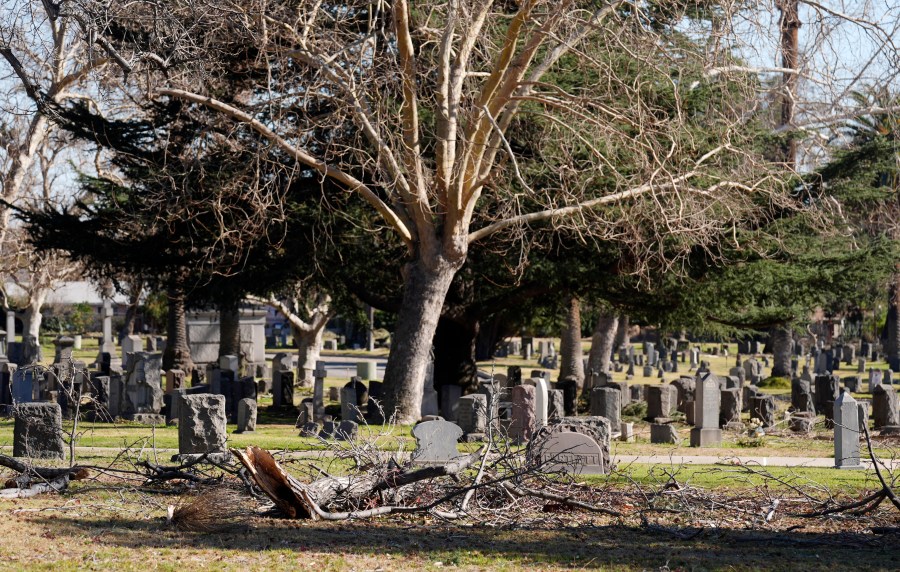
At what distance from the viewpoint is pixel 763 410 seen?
70.1 feet

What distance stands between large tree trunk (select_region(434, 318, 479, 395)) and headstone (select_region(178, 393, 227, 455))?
11.0 metres

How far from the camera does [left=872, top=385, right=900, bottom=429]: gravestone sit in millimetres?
20641

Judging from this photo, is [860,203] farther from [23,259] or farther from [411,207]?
[23,259]

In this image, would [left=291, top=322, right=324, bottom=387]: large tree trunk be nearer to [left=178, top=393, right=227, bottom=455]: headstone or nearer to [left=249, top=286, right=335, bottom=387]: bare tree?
[left=249, top=286, right=335, bottom=387]: bare tree

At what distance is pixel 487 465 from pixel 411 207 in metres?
9.33

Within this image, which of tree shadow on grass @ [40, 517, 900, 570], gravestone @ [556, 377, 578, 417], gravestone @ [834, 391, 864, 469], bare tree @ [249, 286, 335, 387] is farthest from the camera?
bare tree @ [249, 286, 335, 387]

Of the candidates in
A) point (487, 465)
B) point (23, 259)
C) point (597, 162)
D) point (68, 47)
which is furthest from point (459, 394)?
point (23, 259)

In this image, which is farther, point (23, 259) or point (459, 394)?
→ point (23, 259)

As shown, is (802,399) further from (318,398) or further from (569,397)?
(318,398)

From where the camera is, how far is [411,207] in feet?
64.0

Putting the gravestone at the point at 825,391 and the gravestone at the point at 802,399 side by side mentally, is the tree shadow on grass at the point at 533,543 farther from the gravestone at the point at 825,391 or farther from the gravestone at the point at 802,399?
the gravestone at the point at 825,391

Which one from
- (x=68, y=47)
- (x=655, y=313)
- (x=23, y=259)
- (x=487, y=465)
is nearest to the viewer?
(x=487, y=465)

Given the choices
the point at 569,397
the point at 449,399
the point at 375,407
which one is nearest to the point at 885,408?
the point at 569,397

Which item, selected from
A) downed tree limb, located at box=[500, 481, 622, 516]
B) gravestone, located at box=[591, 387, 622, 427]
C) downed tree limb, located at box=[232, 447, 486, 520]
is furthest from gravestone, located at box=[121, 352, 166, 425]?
downed tree limb, located at box=[500, 481, 622, 516]
